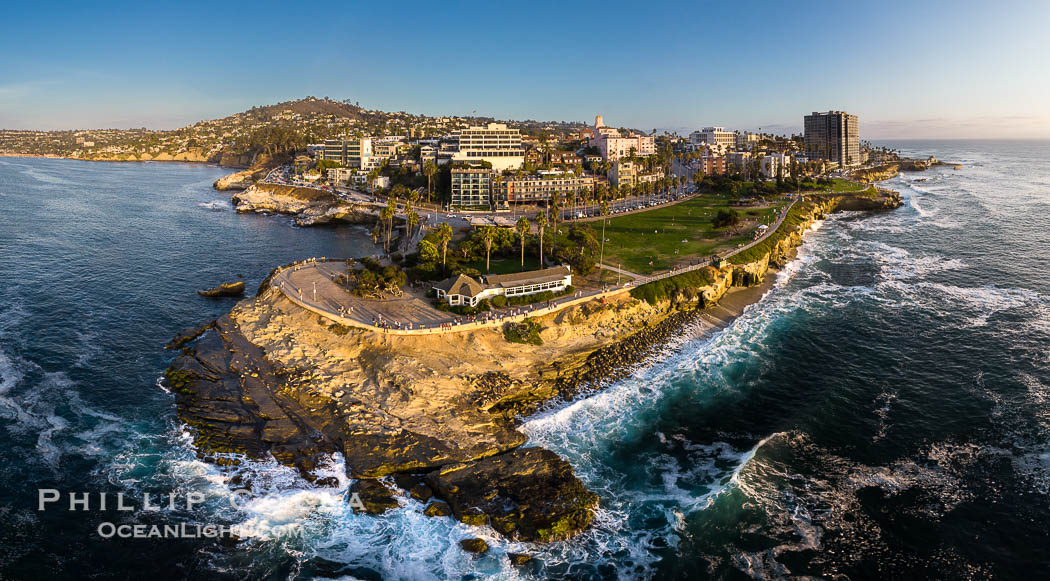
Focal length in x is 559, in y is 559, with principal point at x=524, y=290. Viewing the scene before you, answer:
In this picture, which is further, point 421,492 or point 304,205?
point 304,205

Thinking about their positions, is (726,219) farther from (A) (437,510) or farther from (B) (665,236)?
(A) (437,510)

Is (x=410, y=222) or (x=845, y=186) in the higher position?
(x=845, y=186)

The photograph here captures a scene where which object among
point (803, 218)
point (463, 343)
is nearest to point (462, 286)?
point (463, 343)

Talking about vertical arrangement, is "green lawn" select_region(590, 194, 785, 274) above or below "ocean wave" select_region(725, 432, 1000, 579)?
above

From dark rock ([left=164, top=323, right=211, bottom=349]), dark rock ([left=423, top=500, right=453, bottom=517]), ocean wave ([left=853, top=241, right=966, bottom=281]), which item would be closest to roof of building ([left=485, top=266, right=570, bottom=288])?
dark rock ([left=423, top=500, right=453, bottom=517])

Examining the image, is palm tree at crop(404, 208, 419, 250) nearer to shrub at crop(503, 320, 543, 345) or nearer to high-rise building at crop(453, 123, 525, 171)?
shrub at crop(503, 320, 543, 345)

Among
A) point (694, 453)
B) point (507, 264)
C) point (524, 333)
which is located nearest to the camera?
point (694, 453)

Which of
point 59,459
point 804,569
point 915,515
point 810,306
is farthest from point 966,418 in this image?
point 59,459

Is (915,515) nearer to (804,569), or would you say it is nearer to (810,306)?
(804,569)
